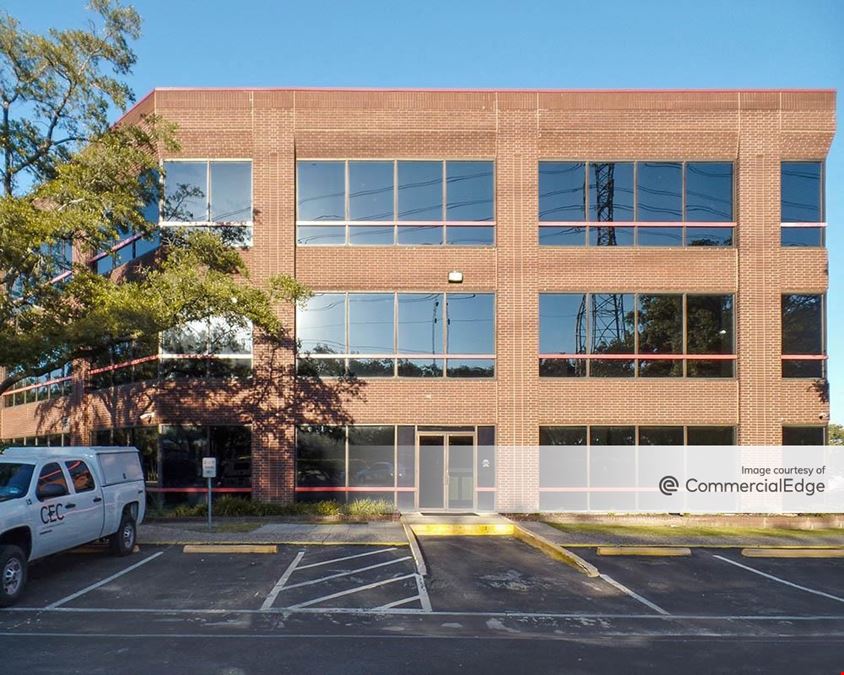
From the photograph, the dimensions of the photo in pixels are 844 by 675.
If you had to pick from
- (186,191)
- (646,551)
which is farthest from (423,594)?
(186,191)

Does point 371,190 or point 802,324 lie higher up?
point 371,190

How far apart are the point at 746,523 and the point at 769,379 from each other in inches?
141

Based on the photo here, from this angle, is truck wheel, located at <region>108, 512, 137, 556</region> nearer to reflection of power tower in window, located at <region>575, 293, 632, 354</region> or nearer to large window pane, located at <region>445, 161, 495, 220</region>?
large window pane, located at <region>445, 161, 495, 220</region>

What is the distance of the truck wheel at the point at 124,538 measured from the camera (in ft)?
41.7

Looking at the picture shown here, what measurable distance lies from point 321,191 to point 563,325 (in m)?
7.03

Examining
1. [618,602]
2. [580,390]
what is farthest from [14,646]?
[580,390]

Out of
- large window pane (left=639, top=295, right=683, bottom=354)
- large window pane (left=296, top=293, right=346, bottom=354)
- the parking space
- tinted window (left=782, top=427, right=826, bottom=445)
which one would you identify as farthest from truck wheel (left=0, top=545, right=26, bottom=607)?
tinted window (left=782, top=427, right=826, bottom=445)

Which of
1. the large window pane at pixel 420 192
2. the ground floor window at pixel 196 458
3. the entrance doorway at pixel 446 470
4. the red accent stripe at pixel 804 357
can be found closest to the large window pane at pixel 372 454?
the entrance doorway at pixel 446 470

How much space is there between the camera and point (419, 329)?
62.1ft

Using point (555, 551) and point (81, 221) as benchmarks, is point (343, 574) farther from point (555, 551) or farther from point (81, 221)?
point (81, 221)

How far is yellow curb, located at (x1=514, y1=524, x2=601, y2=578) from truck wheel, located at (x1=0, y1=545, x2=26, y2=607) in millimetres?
7861

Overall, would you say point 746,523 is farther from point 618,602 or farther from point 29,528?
point 29,528

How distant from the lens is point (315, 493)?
1872cm

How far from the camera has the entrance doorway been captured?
18.7m
